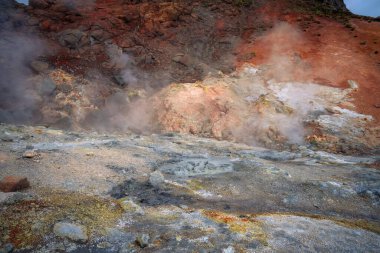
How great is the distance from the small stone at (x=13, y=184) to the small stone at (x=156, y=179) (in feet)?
7.61

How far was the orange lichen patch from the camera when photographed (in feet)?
15.0

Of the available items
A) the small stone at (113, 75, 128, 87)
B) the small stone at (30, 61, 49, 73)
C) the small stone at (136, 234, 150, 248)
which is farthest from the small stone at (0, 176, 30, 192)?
the small stone at (113, 75, 128, 87)

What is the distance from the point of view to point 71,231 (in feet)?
13.7

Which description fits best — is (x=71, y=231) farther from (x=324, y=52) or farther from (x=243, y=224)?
(x=324, y=52)

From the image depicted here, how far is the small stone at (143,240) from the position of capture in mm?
4113

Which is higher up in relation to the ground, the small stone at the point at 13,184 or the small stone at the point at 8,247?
the small stone at the point at 13,184

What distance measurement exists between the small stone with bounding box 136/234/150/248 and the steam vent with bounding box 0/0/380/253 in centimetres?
3

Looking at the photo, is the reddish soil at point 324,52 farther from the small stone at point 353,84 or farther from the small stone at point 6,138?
the small stone at point 6,138

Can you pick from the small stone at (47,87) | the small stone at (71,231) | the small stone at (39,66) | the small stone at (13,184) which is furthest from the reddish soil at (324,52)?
the small stone at (13,184)

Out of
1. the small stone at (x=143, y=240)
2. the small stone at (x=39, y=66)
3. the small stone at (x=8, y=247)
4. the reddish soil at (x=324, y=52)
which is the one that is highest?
the reddish soil at (x=324, y=52)

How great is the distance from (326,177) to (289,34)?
13223mm

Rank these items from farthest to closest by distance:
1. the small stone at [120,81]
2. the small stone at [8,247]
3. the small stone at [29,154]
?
1. the small stone at [120,81]
2. the small stone at [29,154]
3. the small stone at [8,247]

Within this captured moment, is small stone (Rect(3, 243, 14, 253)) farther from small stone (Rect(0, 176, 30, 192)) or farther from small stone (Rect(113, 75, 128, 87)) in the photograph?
small stone (Rect(113, 75, 128, 87))

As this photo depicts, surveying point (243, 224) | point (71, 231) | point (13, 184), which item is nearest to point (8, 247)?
point (71, 231)
